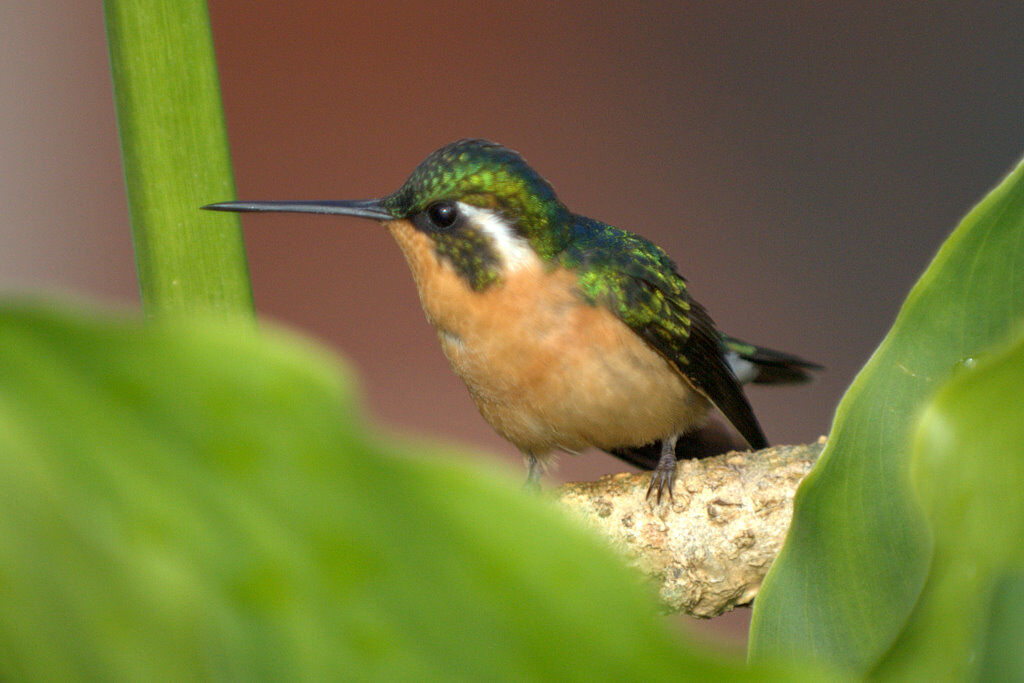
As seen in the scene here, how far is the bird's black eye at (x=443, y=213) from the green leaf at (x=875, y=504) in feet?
1.85

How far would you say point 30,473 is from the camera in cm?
18

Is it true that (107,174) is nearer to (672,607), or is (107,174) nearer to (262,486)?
(672,607)

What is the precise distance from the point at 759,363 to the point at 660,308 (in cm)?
31

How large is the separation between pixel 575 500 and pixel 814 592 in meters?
0.51

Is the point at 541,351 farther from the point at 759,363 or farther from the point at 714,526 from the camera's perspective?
the point at 759,363

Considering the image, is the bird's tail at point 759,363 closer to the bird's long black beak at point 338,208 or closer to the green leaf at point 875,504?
the bird's long black beak at point 338,208

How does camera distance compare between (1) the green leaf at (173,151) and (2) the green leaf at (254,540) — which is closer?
(2) the green leaf at (254,540)

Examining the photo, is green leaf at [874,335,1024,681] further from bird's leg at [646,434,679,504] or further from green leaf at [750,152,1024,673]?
bird's leg at [646,434,679,504]

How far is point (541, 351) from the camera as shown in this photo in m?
1.01

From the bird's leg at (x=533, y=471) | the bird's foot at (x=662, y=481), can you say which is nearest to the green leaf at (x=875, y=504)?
the bird's foot at (x=662, y=481)

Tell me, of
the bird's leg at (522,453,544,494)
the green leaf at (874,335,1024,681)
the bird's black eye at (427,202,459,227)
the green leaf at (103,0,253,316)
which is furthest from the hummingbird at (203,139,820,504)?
the green leaf at (874,335,1024,681)

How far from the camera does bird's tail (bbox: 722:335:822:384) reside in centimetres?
132

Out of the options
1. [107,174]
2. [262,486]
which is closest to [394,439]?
[262,486]

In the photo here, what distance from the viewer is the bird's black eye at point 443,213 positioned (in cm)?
100
